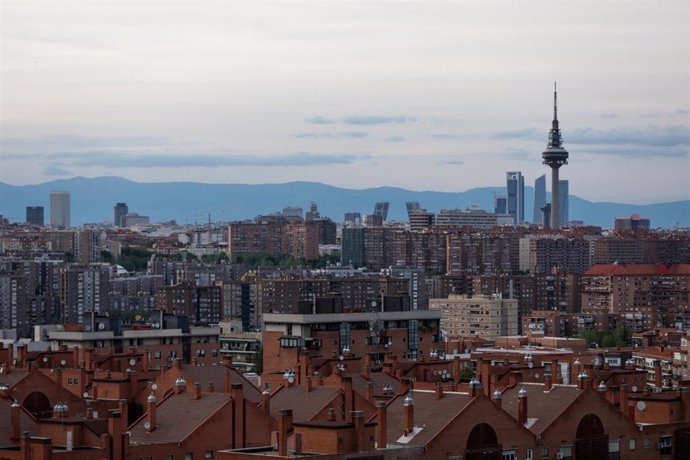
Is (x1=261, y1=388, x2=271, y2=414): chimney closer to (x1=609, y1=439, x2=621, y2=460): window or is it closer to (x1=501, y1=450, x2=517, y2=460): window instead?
(x1=501, y1=450, x2=517, y2=460): window

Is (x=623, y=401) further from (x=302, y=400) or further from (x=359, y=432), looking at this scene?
(x=359, y=432)

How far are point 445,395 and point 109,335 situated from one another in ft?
117

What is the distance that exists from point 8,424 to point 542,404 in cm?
881

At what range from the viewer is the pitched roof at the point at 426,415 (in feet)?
105

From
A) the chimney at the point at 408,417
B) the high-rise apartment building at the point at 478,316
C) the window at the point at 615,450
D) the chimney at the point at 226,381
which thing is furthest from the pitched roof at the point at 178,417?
the high-rise apartment building at the point at 478,316

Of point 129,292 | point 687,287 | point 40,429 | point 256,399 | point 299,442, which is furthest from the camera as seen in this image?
point 129,292

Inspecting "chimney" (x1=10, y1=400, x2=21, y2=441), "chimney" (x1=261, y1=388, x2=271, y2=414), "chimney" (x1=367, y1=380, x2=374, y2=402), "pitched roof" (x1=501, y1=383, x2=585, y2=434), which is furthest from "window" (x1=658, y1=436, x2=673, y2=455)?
"chimney" (x1=10, y1=400, x2=21, y2=441)

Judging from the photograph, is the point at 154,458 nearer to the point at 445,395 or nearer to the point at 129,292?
the point at 445,395

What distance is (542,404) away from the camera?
34.9 meters

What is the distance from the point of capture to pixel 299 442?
29688mm

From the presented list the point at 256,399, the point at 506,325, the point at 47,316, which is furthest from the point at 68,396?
the point at 47,316

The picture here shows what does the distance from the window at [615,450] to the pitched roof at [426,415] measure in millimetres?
3020

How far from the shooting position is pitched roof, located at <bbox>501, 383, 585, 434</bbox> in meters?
34.2

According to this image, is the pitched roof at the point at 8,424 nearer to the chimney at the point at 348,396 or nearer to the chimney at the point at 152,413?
the chimney at the point at 152,413
